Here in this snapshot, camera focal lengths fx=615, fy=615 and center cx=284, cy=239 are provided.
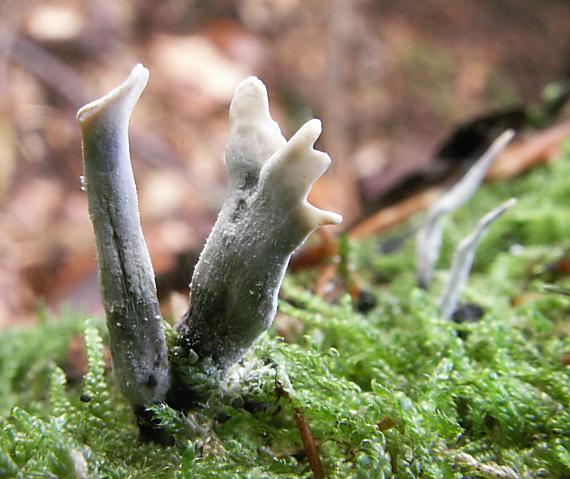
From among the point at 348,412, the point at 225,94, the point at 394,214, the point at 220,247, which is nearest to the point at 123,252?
the point at 220,247

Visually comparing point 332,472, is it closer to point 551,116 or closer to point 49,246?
point 551,116

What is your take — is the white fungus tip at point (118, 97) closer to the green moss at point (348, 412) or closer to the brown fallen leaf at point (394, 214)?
the green moss at point (348, 412)

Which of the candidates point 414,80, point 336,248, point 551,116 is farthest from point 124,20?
point 336,248

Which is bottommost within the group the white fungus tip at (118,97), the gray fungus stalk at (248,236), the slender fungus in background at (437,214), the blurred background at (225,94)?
the gray fungus stalk at (248,236)

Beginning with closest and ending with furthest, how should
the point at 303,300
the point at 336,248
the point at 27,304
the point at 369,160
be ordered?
the point at 303,300 < the point at 336,248 < the point at 27,304 < the point at 369,160

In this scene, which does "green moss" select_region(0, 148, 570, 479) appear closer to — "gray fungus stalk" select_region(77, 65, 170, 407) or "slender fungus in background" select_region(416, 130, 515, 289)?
"gray fungus stalk" select_region(77, 65, 170, 407)

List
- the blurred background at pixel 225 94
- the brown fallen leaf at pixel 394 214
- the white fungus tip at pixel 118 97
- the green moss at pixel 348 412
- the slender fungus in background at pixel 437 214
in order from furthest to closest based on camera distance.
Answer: the blurred background at pixel 225 94, the brown fallen leaf at pixel 394 214, the slender fungus in background at pixel 437 214, the green moss at pixel 348 412, the white fungus tip at pixel 118 97

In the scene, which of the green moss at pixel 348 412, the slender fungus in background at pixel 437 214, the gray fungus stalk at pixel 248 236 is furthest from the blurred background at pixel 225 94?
the gray fungus stalk at pixel 248 236
